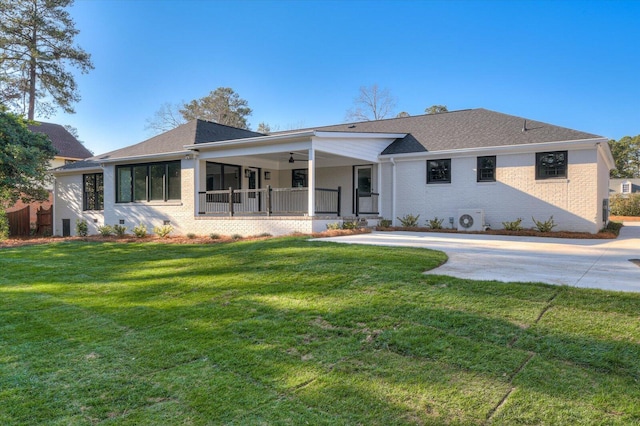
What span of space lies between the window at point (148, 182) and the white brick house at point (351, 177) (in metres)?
0.05

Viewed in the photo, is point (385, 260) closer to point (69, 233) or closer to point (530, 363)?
point (530, 363)

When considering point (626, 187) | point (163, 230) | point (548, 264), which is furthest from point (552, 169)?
point (626, 187)

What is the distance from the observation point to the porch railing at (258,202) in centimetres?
1413

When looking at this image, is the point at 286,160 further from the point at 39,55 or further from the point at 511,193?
the point at 39,55

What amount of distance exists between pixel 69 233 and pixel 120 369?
18.4m

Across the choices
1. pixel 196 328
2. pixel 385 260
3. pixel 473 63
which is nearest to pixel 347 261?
pixel 385 260

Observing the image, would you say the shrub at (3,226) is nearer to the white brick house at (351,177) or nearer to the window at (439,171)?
the white brick house at (351,177)

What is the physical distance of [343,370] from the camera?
287 cm

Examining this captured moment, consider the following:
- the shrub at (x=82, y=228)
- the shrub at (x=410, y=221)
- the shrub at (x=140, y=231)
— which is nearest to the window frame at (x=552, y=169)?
the shrub at (x=410, y=221)

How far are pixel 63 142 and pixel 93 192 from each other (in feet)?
45.0

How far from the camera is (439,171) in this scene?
1430cm

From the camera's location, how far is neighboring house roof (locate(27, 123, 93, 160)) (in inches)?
1057

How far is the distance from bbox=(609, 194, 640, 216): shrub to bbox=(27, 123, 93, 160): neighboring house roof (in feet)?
127

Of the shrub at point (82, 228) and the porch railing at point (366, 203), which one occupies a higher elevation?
the porch railing at point (366, 203)
